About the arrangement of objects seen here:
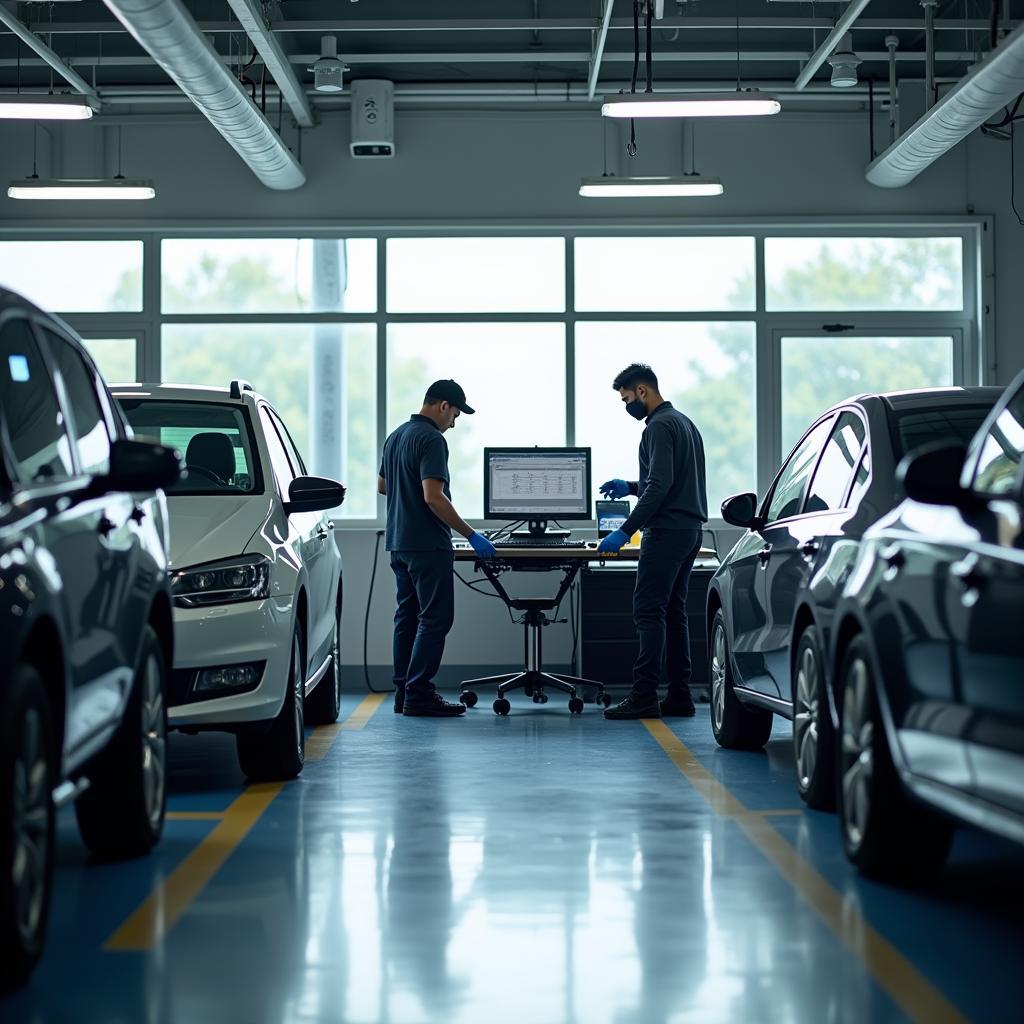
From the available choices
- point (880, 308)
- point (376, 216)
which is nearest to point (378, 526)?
point (376, 216)

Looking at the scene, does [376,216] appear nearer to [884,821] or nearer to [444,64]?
[444,64]

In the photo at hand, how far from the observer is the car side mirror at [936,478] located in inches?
143

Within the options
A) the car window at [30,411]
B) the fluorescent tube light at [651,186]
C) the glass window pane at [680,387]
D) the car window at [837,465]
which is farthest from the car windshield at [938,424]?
the glass window pane at [680,387]

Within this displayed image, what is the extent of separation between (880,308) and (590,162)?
106 inches

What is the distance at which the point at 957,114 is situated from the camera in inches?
397

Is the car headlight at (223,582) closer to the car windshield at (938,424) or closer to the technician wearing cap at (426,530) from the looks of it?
the car windshield at (938,424)

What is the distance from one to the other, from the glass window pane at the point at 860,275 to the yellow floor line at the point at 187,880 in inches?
309

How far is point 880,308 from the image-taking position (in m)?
12.9

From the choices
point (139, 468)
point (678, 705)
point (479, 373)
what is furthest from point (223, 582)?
point (479, 373)

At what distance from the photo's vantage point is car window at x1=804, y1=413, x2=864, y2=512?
19.3 feet

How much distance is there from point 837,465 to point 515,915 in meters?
2.63

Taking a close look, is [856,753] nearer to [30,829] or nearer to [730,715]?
[30,829]

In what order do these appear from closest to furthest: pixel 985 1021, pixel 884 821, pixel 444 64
→ pixel 985 1021
pixel 884 821
pixel 444 64

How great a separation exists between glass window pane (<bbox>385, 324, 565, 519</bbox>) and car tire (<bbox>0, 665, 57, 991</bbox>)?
30.7 ft
